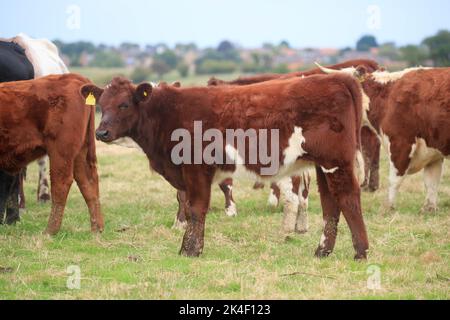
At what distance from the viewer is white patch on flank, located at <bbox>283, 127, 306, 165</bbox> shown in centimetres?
762

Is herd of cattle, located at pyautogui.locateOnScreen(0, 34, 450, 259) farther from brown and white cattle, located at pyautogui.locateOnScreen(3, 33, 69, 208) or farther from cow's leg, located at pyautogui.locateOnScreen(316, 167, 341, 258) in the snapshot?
brown and white cattle, located at pyautogui.locateOnScreen(3, 33, 69, 208)

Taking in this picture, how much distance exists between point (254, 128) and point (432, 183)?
4073 millimetres

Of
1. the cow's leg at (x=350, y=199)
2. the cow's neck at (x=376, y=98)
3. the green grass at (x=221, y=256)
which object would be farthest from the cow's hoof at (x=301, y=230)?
the cow's neck at (x=376, y=98)

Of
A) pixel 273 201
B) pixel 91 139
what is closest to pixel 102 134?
pixel 91 139

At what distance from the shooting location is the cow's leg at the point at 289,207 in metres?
9.66

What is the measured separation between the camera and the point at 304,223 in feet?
31.6

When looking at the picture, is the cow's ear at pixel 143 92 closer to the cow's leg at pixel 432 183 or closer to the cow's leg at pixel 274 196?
the cow's leg at pixel 274 196

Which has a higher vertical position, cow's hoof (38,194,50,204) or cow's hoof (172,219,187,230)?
cow's hoof (172,219,187,230)

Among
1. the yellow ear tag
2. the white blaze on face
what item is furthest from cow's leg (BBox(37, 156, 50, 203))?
the yellow ear tag

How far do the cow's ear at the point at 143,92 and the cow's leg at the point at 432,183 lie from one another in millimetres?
4502

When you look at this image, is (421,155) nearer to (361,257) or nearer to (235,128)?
(361,257)

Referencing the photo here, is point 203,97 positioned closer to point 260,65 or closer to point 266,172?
point 266,172

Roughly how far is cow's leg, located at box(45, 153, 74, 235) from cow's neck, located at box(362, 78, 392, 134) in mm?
4493

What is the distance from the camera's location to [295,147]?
301 inches
